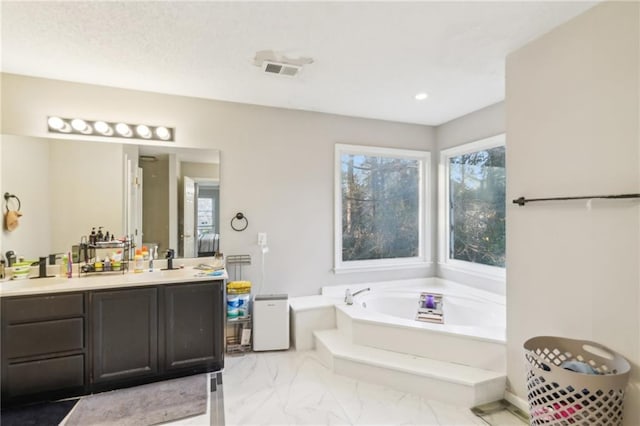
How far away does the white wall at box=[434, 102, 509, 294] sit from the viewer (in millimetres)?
3156

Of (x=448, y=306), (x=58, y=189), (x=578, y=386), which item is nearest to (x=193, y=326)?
(x=58, y=189)

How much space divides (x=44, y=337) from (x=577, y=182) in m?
3.63

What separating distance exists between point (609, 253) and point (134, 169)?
357 cm

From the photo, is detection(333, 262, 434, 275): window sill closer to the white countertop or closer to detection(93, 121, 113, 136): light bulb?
the white countertop

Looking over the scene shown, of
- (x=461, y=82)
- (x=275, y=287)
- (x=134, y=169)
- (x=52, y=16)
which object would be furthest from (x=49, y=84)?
(x=461, y=82)

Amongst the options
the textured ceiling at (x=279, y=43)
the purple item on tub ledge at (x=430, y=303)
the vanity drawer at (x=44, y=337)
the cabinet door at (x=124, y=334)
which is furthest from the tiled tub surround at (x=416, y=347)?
the textured ceiling at (x=279, y=43)

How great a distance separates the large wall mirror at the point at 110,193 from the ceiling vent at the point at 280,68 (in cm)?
108

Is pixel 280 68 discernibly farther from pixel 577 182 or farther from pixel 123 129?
pixel 577 182

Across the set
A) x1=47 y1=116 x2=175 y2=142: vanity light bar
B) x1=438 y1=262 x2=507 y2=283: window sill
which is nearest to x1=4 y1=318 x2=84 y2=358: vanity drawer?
x1=47 y1=116 x2=175 y2=142: vanity light bar

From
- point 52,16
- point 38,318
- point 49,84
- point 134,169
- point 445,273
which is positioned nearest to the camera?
point 52,16

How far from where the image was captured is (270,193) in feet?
10.9

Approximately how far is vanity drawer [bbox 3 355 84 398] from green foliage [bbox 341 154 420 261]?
2.63 metres

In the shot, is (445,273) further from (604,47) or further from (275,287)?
(604,47)

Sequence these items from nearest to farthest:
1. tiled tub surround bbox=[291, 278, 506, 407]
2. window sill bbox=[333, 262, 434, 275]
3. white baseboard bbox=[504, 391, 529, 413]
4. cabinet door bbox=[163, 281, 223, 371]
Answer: white baseboard bbox=[504, 391, 529, 413]
tiled tub surround bbox=[291, 278, 506, 407]
cabinet door bbox=[163, 281, 223, 371]
window sill bbox=[333, 262, 434, 275]
